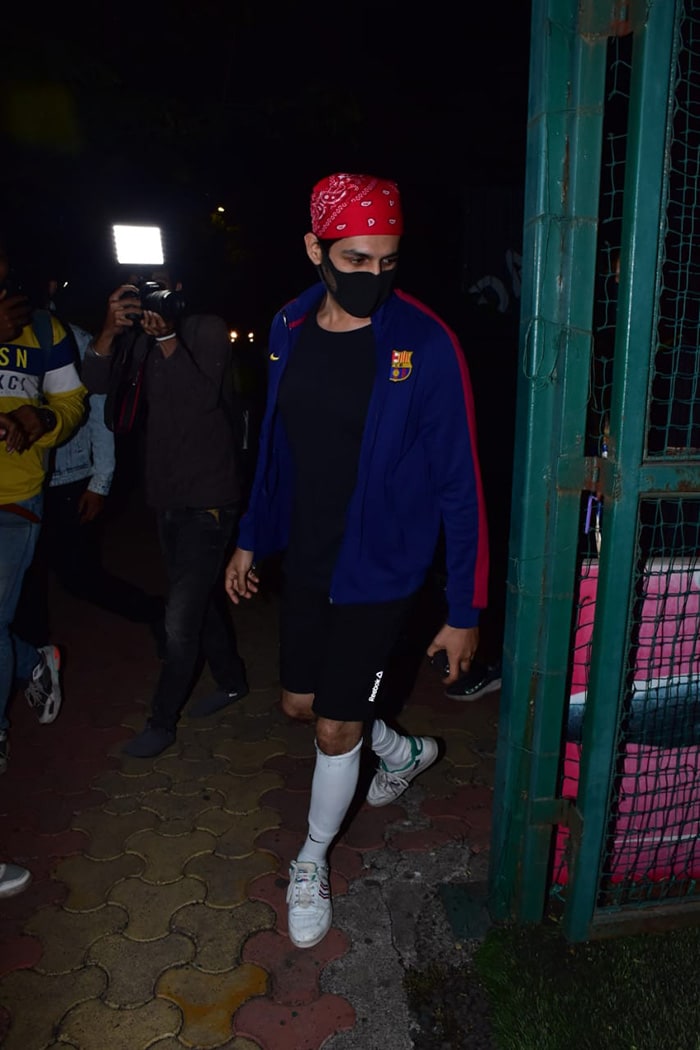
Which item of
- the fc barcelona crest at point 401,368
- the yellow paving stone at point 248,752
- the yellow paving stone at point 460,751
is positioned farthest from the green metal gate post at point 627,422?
the yellow paving stone at point 248,752

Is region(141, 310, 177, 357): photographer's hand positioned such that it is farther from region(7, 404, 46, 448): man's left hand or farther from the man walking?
the man walking

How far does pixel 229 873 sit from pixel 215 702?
1284 mm

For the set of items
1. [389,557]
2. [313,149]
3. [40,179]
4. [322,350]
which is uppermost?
[313,149]

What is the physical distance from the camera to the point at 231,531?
11.8 ft

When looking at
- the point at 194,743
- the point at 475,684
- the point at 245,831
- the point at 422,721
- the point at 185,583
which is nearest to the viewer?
the point at 245,831

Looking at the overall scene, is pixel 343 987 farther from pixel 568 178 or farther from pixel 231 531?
pixel 568 178

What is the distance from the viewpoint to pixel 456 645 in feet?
7.87

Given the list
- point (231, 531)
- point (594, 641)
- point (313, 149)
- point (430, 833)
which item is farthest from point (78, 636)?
point (313, 149)

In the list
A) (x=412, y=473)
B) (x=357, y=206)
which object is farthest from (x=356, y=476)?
(x=357, y=206)

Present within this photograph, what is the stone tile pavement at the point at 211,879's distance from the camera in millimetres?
2273

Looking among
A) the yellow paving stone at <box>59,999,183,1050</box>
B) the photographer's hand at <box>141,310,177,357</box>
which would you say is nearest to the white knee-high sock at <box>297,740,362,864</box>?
the yellow paving stone at <box>59,999,183,1050</box>

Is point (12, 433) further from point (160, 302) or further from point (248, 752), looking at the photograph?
point (248, 752)

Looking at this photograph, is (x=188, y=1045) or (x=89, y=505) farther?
(x=89, y=505)

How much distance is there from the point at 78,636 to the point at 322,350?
345 cm
